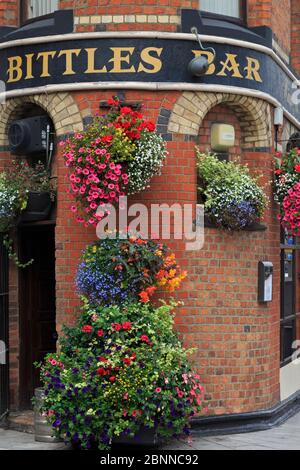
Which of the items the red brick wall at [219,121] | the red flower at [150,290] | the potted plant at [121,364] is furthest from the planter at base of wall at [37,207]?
the red brick wall at [219,121]

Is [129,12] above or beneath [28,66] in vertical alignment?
above

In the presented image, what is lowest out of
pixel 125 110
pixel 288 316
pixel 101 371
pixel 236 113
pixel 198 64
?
pixel 101 371

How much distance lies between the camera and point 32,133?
10016 mm

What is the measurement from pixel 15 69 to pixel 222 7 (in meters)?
2.38

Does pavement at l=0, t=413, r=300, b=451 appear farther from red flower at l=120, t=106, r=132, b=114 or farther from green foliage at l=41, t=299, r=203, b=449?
red flower at l=120, t=106, r=132, b=114

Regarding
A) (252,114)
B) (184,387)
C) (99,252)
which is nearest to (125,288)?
(99,252)

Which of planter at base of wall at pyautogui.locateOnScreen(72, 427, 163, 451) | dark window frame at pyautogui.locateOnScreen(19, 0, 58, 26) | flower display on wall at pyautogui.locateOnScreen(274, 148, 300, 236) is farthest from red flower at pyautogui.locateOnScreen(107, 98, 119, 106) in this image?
planter at base of wall at pyautogui.locateOnScreen(72, 427, 163, 451)

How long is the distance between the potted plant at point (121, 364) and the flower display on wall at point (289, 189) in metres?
1.70

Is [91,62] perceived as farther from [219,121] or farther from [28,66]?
[219,121]

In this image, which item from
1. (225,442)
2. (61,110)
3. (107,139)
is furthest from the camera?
(61,110)

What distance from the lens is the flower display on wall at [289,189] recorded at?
10.3 m

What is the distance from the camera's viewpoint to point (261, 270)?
10.4 metres

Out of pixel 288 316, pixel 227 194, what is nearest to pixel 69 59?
pixel 227 194

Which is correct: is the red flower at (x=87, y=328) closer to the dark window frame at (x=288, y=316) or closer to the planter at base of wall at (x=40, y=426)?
the planter at base of wall at (x=40, y=426)
